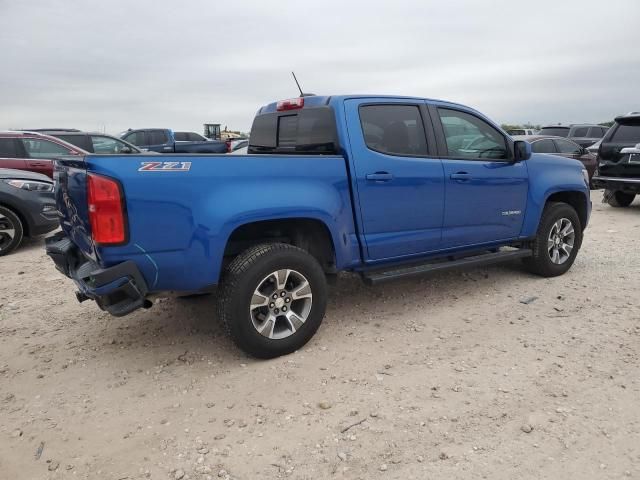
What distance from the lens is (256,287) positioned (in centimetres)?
332

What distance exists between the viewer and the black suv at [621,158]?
362 inches

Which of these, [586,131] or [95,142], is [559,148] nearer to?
[586,131]

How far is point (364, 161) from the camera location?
3.80 metres

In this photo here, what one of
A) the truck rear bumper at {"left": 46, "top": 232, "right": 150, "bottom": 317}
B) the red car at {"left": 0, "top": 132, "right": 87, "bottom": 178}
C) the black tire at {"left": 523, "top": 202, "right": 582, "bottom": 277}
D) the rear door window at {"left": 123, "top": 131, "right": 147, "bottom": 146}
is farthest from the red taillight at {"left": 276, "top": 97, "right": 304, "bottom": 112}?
the rear door window at {"left": 123, "top": 131, "right": 147, "bottom": 146}

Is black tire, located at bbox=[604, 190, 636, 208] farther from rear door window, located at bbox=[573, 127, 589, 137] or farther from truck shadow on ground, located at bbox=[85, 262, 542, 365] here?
rear door window, located at bbox=[573, 127, 589, 137]

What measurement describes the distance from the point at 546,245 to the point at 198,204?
12.3ft

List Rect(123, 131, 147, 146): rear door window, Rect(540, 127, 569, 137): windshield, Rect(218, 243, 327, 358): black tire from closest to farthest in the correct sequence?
Rect(218, 243, 327, 358): black tire, Rect(123, 131, 147, 146): rear door window, Rect(540, 127, 569, 137): windshield

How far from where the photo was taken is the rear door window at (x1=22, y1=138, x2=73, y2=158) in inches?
347

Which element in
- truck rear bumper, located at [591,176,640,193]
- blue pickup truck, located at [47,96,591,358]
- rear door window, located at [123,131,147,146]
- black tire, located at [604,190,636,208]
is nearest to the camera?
blue pickup truck, located at [47,96,591,358]

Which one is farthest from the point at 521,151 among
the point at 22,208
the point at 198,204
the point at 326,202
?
the point at 22,208

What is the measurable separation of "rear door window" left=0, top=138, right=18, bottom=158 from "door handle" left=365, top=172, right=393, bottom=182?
7.53 m

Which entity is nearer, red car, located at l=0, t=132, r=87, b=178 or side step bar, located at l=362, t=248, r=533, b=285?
side step bar, located at l=362, t=248, r=533, b=285

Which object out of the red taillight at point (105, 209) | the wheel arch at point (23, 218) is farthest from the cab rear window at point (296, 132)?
the wheel arch at point (23, 218)

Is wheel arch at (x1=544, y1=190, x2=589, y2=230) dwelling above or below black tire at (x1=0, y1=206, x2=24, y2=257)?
above
